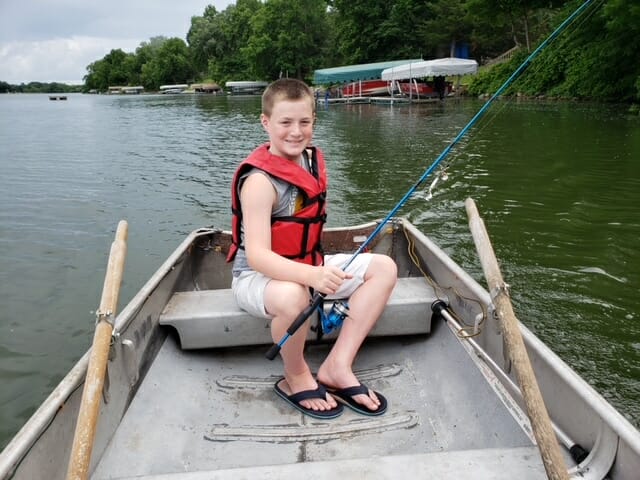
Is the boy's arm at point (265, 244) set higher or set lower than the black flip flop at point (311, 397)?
higher

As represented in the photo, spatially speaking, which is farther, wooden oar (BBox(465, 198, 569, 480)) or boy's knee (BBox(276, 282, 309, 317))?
boy's knee (BBox(276, 282, 309, 317))

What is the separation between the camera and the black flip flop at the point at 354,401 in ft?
8.26

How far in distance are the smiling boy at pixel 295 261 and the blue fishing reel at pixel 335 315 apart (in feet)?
0.12

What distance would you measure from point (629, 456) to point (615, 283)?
4086mm

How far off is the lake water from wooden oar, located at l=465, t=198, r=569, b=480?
6.63 feet

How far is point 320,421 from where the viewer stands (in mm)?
2516

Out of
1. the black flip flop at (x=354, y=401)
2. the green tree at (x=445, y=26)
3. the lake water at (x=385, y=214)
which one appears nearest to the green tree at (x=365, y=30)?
the green tree at (x=445, y=26)

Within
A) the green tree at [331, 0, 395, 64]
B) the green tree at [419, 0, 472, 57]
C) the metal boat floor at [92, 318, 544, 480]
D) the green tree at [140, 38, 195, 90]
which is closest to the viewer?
the metal boat floor at [92, 318, 544, 480]

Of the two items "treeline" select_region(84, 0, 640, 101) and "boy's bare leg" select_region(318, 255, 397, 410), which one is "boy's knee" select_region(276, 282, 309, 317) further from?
"treeline" select_region(84, 0, 640, 101)

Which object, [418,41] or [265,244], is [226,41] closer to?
[418,41]

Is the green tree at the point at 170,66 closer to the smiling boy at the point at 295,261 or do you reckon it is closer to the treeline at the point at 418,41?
the treeline at the point at 418,41

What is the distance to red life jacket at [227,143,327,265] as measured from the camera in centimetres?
251

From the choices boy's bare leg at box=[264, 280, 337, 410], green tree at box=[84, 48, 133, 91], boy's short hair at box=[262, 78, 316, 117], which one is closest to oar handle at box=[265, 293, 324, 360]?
boy's bare leg at box=[264, 280, 337, 410]

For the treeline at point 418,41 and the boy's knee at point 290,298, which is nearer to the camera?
the boy's knee at point 290,298
